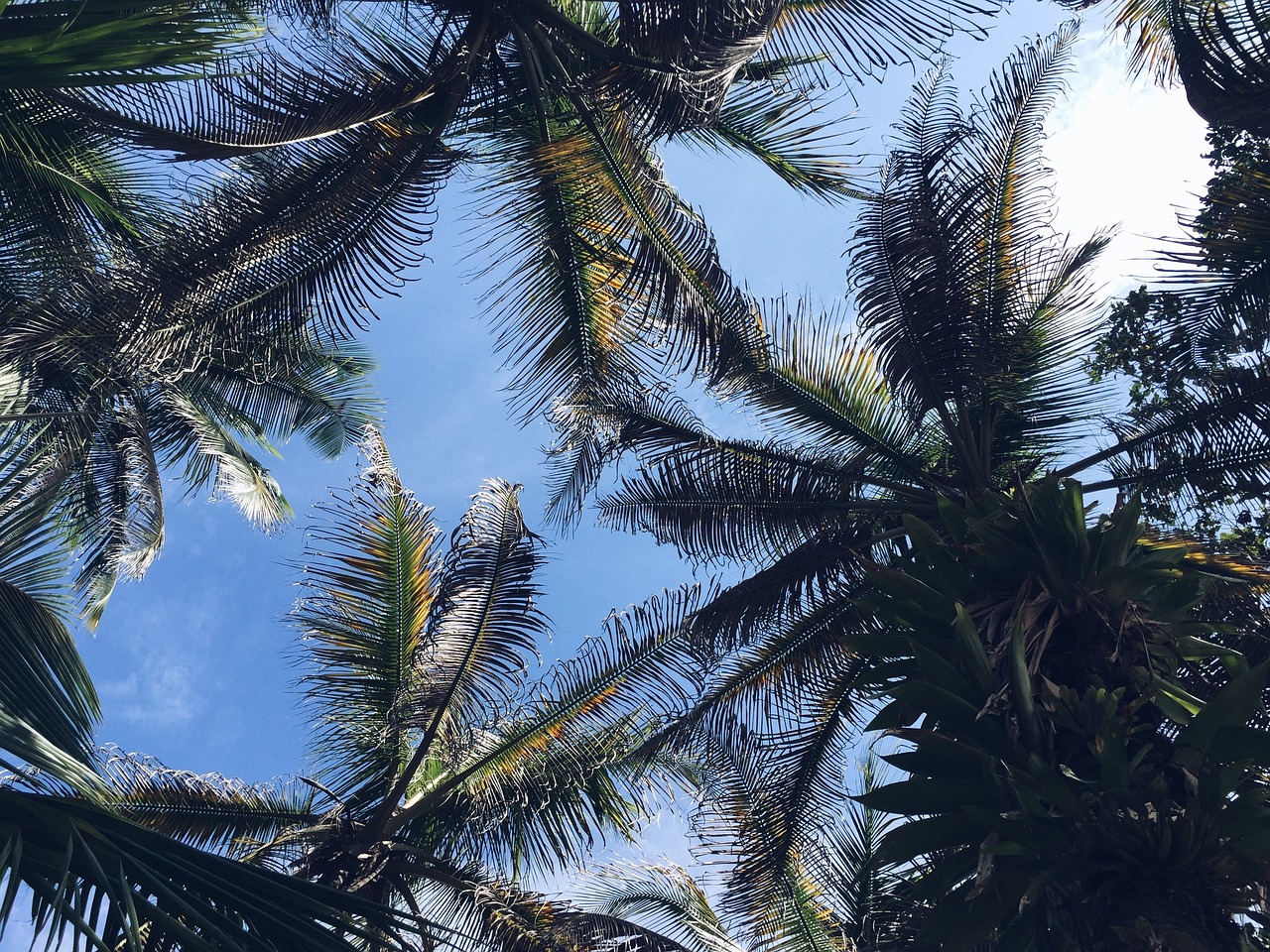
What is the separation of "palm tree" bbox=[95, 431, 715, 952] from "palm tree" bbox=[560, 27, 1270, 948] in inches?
29.0

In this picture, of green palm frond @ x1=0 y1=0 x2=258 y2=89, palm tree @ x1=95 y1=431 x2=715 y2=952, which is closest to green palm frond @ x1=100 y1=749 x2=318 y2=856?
palm tree @ x1=95 y1=431 x2=715 y2=952

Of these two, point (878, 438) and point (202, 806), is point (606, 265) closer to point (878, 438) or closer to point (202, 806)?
point (878, 438)

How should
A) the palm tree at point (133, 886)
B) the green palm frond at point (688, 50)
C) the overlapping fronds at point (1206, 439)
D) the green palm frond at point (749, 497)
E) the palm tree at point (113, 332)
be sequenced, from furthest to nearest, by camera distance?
1. the green palm frond at point (749, 497)
2. the overlapping fronds at point (1206, 439)
3. the green palm frond at point (688, 50)
4. the palm tree at point (113, 332)
5. the palm tree at point (133, 886)

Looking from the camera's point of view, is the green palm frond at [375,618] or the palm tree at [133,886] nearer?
the palm tree at [133,886]

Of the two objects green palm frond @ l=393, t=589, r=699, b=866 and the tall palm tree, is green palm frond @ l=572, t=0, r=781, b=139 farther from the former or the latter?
green palm frond @ l=393, t=589, r=699, b=866

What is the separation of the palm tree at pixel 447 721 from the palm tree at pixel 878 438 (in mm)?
736

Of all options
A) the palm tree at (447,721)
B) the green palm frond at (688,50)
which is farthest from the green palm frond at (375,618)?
the green palm frond at (688,50)

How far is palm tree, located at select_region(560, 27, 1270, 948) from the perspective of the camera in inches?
281

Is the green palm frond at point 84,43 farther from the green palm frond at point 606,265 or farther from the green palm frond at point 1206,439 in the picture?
the green palm frond at point 1206,439

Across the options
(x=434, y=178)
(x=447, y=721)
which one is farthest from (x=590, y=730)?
(x=434, y=178)

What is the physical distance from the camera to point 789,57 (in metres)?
7.02

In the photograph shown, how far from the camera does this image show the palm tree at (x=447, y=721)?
8.36 metres

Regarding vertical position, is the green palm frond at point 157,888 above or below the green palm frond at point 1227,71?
below

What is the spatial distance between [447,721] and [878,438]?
4277 mm
